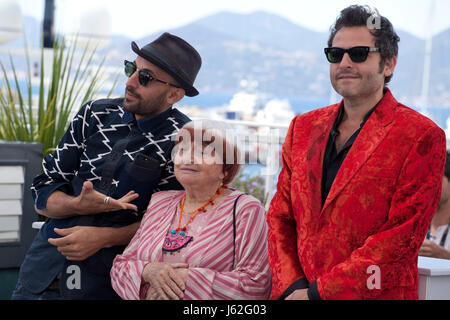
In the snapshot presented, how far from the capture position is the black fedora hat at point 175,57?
2.46 m

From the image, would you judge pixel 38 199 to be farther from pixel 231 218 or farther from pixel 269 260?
pixel 269 260

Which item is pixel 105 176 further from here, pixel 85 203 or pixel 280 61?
pixel 280 61

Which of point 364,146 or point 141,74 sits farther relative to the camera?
point 141,74

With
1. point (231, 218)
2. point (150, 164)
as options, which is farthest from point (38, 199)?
point (231, 218)

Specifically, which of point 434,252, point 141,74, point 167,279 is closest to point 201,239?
point 167,279

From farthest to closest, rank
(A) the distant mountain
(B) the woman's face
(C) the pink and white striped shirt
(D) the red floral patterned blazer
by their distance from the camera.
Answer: (A) the distant mountain < (B) the woman's face < (C) the pink and white striped shirt < (D) the red floral patterned blazer

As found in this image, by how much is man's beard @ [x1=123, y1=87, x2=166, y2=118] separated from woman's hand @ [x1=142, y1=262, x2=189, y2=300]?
27.8 inches

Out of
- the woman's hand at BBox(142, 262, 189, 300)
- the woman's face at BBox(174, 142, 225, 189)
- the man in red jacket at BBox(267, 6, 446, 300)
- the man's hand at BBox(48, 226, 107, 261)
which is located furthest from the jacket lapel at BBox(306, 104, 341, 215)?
the man's hand at BBox(48, 226, 107, 261)

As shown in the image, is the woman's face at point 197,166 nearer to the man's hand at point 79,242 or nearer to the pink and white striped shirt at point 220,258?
the pink and white striped shirt at point 220,258

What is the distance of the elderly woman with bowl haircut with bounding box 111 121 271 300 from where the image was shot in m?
2.03

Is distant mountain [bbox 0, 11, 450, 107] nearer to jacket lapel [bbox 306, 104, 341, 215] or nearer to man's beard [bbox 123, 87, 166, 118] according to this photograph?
man's beard [bbox 123, 87, 166, 118]

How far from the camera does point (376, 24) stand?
190 centimetres

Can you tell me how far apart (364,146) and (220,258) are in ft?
2.16

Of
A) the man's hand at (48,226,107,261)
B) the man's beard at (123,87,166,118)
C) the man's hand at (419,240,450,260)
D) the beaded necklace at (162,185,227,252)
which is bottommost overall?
the man's hand at (419,240,450,260)
